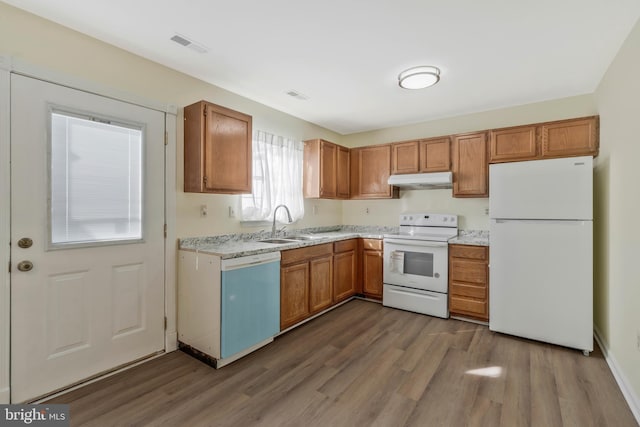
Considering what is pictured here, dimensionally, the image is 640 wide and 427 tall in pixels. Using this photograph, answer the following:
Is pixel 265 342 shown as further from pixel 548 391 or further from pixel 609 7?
pixel 609 7

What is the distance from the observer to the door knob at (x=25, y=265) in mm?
1880

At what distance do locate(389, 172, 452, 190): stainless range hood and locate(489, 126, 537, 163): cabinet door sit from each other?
20.9 inches

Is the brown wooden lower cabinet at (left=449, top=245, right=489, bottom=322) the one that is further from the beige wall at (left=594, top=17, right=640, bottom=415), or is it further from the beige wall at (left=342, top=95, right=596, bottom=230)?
the beige wall at (left=594, top=17, right=640, bottom=415)

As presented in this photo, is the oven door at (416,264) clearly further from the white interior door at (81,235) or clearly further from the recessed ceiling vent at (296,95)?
the white interior door at (81,235)

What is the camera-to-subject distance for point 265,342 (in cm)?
277

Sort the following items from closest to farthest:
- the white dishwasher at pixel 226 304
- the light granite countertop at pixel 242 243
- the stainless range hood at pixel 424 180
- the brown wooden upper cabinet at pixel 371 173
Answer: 1. the white dishwasher at pixel 226 304
2. the light granite countertop at pixel 242 243
3. the stainless range hood at pixel 424 180
4. the brown wooden upper cabinet at pixel 371 173

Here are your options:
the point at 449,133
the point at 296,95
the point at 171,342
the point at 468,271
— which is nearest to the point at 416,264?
the point at 468,271

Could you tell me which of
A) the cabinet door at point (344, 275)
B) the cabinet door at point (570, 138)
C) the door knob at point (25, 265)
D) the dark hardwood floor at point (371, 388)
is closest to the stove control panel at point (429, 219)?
the cabinet door at point (344, 275)

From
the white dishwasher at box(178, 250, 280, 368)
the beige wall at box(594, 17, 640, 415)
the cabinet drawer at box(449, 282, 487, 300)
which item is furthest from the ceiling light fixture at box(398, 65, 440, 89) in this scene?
the cabinet drawer at box(449, 282, 487, 300)

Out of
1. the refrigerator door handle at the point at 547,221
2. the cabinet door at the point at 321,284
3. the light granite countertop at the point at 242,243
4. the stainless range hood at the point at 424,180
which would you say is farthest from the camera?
the stainless range hood at the point at 424,180

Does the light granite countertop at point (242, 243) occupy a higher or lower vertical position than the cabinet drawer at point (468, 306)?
higher

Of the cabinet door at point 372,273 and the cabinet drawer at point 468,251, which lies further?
the cabinet door at point 372,273

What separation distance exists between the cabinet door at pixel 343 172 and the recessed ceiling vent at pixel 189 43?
2368mm

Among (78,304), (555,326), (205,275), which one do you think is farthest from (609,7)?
(78,304)
